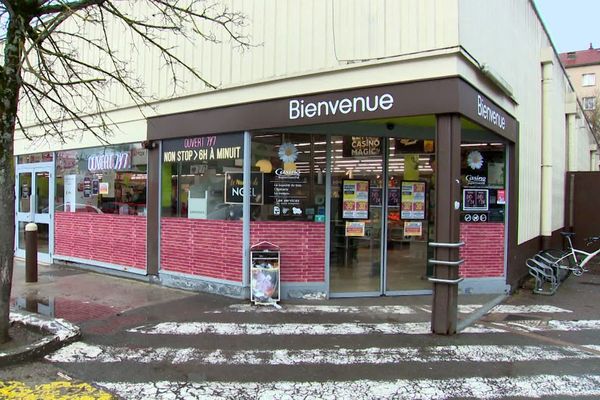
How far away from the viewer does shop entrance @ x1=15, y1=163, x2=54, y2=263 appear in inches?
467

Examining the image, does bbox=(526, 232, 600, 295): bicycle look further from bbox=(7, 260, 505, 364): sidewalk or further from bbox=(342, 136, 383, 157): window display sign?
bbox=(342, 136, 383, 157): window display sign

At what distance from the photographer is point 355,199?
827cm

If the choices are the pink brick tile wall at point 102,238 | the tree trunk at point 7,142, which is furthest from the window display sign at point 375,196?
the tree trunk at point 7,142

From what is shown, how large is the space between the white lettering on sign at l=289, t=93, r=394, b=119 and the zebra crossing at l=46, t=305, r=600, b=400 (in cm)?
294

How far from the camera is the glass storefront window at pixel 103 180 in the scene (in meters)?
9.72

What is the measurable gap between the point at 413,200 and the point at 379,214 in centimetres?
72

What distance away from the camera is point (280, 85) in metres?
7.59

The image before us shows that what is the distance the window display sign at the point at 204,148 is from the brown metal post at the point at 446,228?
339cm

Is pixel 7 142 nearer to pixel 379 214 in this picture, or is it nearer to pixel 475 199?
pixel 379 214

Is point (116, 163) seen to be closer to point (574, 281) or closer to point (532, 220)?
point (532, 220)

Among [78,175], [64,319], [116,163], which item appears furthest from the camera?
[78,175]

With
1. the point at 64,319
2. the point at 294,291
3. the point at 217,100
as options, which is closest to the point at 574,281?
the point at 294,291

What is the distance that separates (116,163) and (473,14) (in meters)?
7.38

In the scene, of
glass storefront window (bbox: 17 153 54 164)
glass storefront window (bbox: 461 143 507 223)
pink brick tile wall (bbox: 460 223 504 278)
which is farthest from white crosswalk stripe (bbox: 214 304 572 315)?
glass storefront window (bbox: 17 153 54 164)
